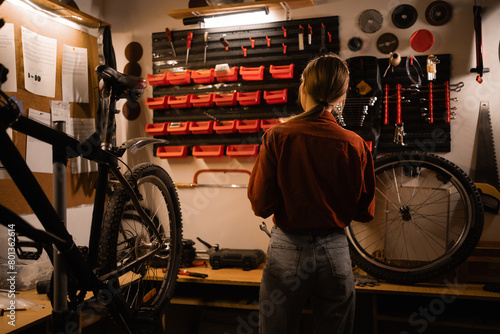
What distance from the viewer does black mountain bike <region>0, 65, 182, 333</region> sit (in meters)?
1.36

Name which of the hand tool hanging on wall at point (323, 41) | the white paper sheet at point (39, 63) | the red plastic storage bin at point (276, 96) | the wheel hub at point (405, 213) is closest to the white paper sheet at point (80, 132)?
the white paper sheet at point (39, 63)

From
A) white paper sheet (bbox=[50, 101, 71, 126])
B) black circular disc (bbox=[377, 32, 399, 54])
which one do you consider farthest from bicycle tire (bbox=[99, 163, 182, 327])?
black circular disc (bbox=[377, 32, 399, 54])

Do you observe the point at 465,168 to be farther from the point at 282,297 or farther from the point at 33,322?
the point at 33,322

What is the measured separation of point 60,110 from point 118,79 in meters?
1.08

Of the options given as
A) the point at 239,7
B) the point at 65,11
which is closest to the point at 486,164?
the point at 239,7

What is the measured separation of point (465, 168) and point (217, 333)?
6.41ft

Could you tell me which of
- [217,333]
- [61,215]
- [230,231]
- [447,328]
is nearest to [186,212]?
[230,231]

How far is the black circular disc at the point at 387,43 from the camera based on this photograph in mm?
2801

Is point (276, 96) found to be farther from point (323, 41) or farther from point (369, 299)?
point (369, 299)

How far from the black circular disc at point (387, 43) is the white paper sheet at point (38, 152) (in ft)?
7.29

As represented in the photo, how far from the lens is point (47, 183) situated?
269cm

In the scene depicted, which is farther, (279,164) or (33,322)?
(33,322)

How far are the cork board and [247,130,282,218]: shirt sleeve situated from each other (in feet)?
5.28

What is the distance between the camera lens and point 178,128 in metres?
3.10
